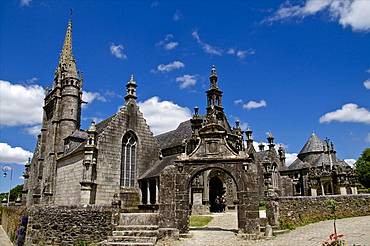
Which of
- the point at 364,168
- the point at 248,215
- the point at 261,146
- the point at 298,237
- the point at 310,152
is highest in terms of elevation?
the point at 261,146

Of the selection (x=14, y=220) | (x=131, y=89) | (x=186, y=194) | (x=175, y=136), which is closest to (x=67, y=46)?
(x=131, y=89)

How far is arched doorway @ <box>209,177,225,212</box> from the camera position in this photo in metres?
27.7

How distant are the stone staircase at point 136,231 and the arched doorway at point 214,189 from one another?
13989 millimetres

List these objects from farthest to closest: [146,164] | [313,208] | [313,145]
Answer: [313,145] < [146,164] < [313,208]

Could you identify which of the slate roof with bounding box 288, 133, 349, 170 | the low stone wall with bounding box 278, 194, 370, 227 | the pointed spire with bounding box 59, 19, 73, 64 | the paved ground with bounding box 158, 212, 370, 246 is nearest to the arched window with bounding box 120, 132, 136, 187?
the paved ground with bounding box 158, 212, 370, 246

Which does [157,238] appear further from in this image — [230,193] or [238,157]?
[230,193]

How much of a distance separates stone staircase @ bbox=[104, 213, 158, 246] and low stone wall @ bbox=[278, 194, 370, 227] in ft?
21.0

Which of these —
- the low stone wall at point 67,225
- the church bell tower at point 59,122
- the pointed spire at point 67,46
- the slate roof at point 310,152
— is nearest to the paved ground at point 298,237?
the low stone wall at point 67,225

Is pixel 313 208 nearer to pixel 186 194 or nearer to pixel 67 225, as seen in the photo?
pixel 186 194

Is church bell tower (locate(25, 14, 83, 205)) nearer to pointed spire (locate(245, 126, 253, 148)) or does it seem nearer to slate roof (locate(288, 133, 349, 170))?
pointed spire (locate(245, 126, 253, 148))

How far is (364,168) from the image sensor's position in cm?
4991

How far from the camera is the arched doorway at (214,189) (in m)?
27.7

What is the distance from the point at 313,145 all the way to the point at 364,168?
430 inches

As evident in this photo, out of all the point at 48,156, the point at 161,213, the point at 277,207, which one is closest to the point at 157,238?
the point at 161,213
